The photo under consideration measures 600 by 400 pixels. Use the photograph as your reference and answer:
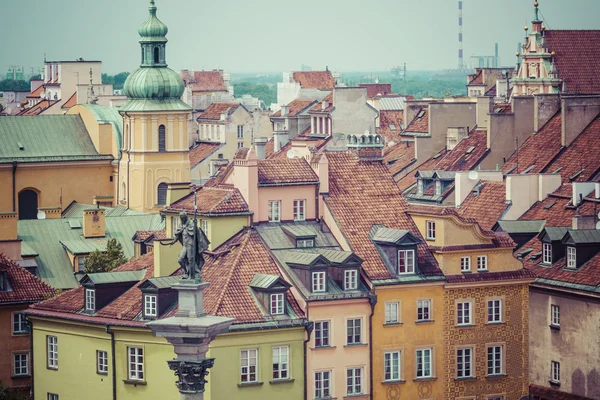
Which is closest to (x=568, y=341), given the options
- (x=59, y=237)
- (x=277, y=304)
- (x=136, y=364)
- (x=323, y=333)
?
(x=323, y=333)

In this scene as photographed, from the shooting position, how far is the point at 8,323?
284 ft

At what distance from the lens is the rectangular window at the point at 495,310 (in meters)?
80.4

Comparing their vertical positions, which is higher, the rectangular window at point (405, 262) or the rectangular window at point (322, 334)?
the rectangular window at point (405, 262)


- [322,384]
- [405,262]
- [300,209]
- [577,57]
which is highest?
[577,57]

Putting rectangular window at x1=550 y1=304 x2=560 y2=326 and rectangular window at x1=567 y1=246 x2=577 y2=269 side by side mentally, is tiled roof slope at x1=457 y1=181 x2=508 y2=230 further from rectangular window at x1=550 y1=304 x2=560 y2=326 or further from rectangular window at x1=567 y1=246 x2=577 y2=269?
rectangular window at x1=550 y1=304 x2=560 y2=326

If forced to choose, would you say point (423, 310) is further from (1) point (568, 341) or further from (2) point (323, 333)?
(1) point (568, 341)

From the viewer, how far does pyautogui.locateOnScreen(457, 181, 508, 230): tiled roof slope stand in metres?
94.6

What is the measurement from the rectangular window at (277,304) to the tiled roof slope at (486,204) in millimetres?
19742

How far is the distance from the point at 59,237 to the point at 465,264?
105ft

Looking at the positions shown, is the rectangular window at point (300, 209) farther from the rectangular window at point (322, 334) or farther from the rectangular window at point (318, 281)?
the rectangular window at point (322, 334)

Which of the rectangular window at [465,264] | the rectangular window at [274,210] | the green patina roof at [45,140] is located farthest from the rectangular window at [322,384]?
the green patina roof at [45,140]

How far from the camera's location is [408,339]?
79000 millimetres

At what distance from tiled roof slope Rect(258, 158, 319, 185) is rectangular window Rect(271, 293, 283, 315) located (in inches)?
260

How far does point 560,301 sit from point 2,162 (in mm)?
66927
